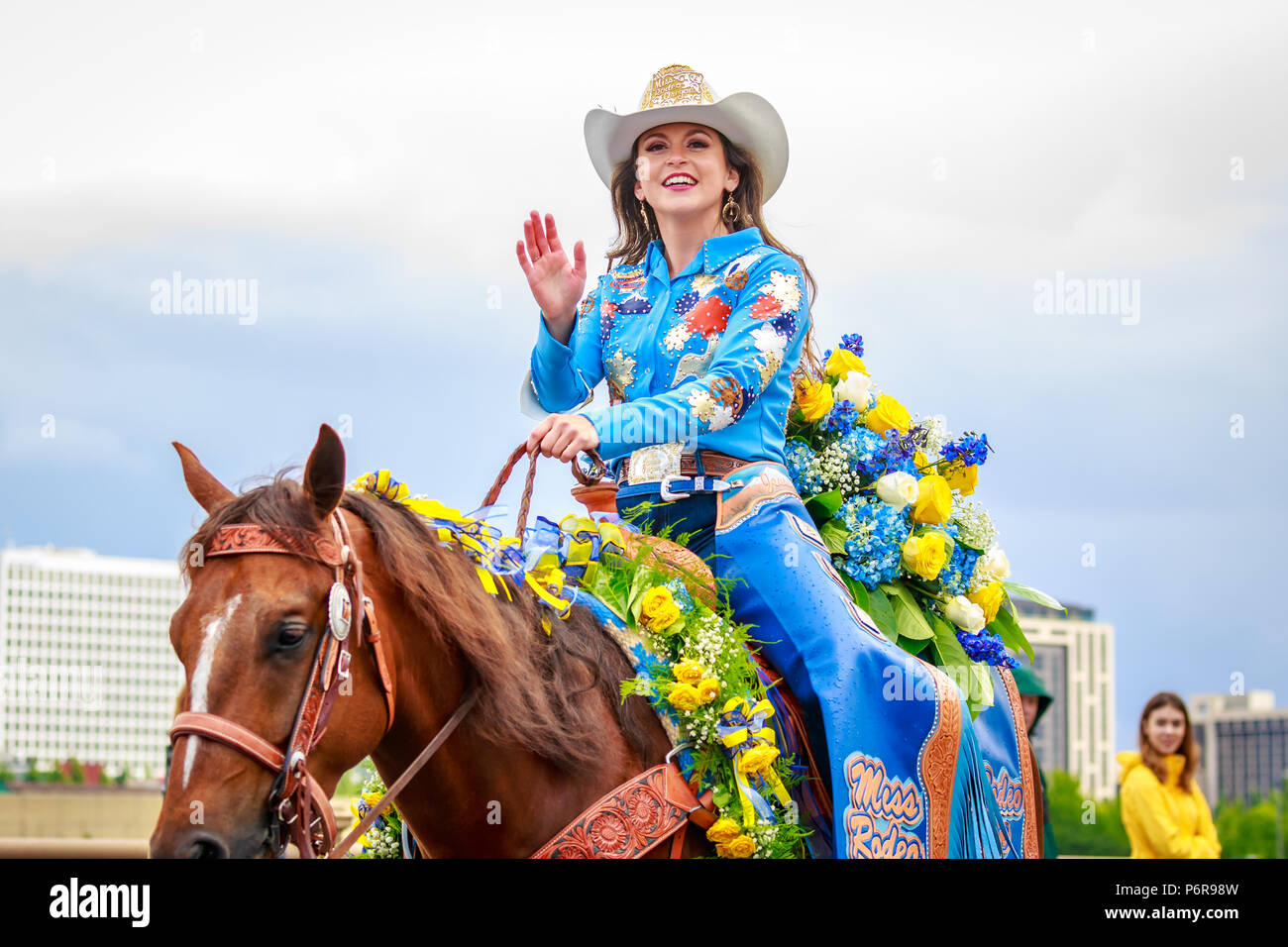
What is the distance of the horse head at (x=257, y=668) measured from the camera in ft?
9.55

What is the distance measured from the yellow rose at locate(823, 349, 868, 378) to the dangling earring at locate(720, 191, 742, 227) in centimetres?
82

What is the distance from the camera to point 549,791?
12.2 ft

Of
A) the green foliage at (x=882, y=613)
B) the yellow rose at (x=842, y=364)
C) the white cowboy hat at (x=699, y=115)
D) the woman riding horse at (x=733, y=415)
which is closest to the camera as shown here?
the woman riding horse at (x=733, y=415)

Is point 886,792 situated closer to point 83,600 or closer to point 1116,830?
point 1116,830

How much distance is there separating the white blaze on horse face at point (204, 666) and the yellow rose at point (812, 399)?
2788 millimetres

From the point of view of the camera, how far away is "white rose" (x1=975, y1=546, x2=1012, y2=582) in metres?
5.49

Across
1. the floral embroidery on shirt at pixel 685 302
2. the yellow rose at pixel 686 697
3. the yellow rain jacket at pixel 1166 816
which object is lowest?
the yellow rain jacket at pixel 1166 816

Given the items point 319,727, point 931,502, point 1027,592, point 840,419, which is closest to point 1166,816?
point 1027,592

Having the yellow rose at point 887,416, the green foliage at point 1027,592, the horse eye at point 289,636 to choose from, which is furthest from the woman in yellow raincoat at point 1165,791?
the horse eye at point 289,636

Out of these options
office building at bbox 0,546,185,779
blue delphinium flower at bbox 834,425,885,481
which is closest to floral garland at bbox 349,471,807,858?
blue delphinium flower at bbox 834,425,885,481

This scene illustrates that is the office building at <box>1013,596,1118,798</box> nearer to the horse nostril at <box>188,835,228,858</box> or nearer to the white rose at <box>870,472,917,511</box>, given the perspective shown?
the white rose at <box>870,472,917,511</box>

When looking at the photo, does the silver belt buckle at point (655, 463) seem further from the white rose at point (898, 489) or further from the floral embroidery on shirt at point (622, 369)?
the white rose at point (898, 489)
